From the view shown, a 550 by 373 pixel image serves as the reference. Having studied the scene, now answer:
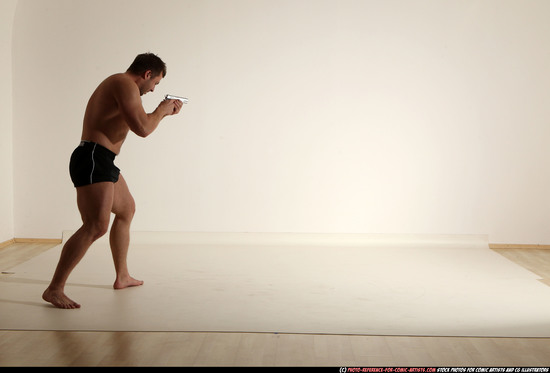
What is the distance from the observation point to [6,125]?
4656 millimetres

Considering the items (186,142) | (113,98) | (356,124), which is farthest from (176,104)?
(356,124)

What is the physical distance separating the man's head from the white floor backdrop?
1.02 metres

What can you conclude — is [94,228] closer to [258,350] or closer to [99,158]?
[99,158]

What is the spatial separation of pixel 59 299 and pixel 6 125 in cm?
216

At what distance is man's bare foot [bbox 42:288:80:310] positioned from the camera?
2939mm

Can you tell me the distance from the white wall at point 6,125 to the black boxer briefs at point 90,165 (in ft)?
6.31

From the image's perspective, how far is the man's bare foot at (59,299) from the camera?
2.94 metres

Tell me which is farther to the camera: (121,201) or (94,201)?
(121,201)

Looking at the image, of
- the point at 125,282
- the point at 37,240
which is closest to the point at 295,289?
the point at 125,282

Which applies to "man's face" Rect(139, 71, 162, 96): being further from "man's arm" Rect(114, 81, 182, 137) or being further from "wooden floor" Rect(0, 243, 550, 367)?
"wooden floor" Rect(0, 243, 550, 367)

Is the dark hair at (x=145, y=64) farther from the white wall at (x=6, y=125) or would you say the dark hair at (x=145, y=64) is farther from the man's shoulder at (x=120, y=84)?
the white wall at (x=6, y=125)

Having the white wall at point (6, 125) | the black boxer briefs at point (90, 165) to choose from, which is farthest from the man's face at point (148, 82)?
the white wall at point (6, 125)

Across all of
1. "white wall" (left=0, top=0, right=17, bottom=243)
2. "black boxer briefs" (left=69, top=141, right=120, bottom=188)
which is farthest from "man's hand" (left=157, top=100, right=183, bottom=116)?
"white wall" (left=0, top=0, right=17, bottom=243)

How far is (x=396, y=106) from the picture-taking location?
4.74 meters
